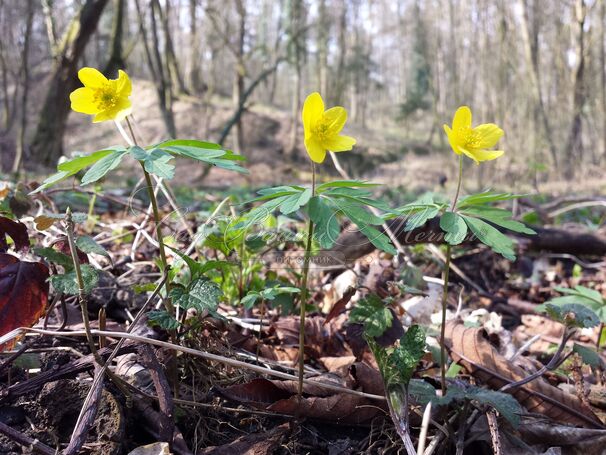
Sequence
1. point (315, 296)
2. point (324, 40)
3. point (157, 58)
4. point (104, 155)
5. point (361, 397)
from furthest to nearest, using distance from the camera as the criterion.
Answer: point (324, 40) → point (157, 58) → point (315, 296) → point (361, 397) → point (104, 155)

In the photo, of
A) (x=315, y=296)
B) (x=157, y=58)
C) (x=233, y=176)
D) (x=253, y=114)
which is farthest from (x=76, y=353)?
(x=253, y=114)

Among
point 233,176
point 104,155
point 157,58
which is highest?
point 157,58

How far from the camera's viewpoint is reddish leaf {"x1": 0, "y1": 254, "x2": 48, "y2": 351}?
1061 millimetres

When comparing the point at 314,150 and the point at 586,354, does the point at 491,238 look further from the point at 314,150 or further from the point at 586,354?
the point at 586,354

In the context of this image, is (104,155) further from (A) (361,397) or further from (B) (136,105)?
(B) (136,105)

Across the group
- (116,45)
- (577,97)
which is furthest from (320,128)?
(577,97)

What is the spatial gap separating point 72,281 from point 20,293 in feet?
0.39

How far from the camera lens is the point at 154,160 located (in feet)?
3.13

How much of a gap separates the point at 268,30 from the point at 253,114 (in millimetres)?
21526

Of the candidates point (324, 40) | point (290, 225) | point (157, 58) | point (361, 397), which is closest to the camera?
point (361, 397)

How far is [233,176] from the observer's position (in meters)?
17.0

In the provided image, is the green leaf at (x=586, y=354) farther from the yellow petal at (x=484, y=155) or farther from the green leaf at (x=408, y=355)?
the yellow petal at (x=484, y=155)

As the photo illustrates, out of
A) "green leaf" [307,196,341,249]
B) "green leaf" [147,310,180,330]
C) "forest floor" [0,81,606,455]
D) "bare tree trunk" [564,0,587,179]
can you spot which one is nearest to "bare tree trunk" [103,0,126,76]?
"forest floor" [0,81,606,455]

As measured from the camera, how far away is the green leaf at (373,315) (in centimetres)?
132
